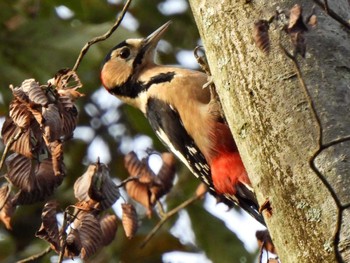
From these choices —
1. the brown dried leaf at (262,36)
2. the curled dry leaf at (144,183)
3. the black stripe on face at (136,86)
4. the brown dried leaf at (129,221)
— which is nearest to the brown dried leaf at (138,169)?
the curled dry leaf at (144,183)

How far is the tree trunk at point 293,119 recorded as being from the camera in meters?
2.11

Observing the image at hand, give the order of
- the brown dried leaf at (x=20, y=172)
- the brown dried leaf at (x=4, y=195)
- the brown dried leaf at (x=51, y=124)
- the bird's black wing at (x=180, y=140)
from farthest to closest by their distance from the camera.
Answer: the bird's black wing at (x=180, y=140) → the brown dried leaf at (x=4, y=195) → the brown dried leaf at (x=20, y=172) → the brown dried leaf at (x=51, y=124)

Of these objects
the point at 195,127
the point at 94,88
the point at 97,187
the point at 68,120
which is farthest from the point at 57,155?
the point at 94,88

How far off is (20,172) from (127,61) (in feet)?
4.95

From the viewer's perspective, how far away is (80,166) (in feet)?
16.9

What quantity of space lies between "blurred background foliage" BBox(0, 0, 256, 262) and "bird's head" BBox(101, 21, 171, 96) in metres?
0.05

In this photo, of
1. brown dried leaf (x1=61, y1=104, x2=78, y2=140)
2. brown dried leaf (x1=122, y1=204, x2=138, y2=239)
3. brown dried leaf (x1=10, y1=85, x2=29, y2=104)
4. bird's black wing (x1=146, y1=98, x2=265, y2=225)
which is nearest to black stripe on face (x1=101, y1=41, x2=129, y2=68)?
bird's black wing (x1=146, y1=98, x2=265, y2=225)

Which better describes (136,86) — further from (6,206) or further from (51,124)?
(51,124)

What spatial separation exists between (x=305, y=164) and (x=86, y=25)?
2.36 meters

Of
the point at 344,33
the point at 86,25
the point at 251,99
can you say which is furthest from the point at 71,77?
the point at 86,25

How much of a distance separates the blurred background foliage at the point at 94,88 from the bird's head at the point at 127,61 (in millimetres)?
51

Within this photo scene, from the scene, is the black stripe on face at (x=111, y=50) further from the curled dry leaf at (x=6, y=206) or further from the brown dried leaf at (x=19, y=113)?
the brown dried leaf at (x=19, y=113)

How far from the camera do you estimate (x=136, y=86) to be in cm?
396

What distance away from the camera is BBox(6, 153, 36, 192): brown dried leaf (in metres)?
2.68
